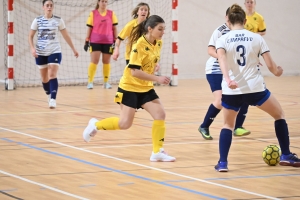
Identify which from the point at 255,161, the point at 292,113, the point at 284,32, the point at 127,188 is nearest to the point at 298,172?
the point at 255,161

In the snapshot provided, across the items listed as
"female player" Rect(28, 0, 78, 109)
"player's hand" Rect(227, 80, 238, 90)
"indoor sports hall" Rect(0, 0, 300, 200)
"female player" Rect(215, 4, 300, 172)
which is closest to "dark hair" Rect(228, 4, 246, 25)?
"female player" Rect(215, 4, 300, 172)

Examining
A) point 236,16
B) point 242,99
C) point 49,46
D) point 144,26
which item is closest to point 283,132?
point 242,99

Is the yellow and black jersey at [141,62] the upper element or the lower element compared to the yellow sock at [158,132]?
upper

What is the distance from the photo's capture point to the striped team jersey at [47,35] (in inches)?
457

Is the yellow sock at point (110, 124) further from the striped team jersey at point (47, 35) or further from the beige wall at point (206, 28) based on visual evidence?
the beige wall at point (206, 28)

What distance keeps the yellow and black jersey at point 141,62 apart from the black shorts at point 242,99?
3.34 ft

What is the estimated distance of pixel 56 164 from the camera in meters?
6.79

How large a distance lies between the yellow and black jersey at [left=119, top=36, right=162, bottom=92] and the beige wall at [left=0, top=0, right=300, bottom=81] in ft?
40.3

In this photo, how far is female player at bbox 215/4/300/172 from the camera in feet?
20.7

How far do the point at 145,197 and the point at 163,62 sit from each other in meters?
13.1

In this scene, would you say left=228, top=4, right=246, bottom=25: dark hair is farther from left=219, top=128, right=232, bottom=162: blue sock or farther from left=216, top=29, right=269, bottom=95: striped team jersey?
left=219, top=128, right=232, bottom=162: blue sock

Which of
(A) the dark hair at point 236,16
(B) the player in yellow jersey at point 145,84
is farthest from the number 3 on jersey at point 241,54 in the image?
(B) the player in yellow jersey at point 145,84

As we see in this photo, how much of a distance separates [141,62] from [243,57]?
1.15 metres

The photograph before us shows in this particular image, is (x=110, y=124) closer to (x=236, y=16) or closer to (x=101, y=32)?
(x=236, y=16)
